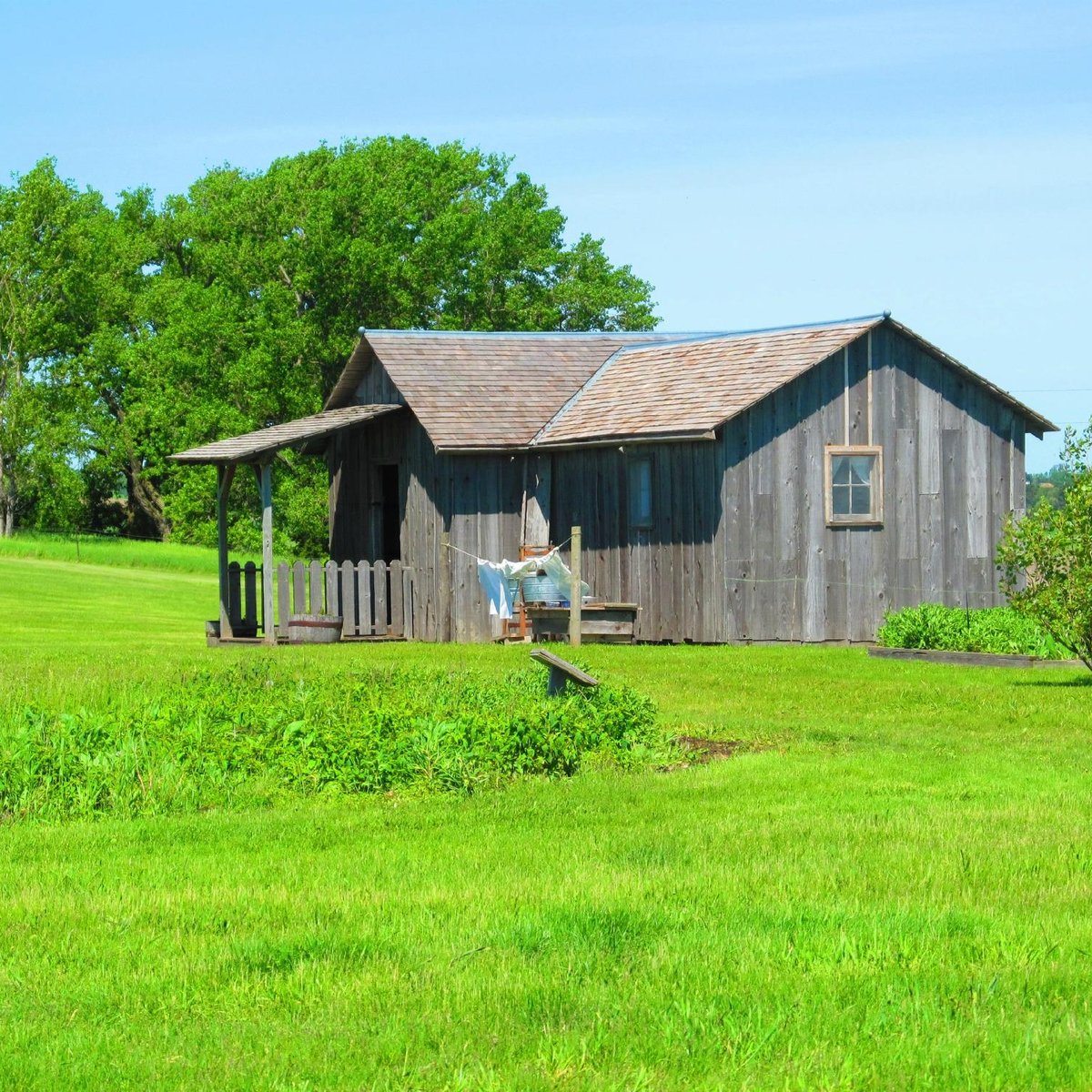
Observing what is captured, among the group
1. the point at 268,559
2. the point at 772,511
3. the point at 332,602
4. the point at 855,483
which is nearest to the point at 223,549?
the point at 268,559

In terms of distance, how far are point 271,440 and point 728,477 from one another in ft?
26.8

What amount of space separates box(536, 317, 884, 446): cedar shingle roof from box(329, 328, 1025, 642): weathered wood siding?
0.39m

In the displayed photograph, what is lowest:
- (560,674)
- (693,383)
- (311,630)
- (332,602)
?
(311,630)

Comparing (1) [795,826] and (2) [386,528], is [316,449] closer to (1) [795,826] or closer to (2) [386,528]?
(2) [386,528]

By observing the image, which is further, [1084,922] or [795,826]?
[795,826]

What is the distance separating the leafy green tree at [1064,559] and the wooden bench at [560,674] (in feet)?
23.1

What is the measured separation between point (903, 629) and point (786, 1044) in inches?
723

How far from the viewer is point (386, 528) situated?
1321 inches

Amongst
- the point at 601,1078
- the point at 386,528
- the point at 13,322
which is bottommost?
the point at 601,1078

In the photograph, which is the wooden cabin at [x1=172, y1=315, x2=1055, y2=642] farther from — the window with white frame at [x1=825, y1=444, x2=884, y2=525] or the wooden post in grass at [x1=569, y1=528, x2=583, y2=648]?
the wooden post in grass at [x1=569, y1=528, x2=583, y2=648]

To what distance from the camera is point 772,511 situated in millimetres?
26984

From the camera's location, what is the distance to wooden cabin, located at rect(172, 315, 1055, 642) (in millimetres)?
26969

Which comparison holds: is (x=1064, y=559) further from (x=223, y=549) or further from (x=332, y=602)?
(x=223, y=549)

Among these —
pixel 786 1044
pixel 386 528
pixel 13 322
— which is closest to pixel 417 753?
pixel 786 1044
